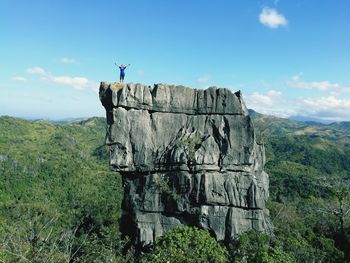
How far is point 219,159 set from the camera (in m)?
26.5

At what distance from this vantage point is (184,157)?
26016 mm

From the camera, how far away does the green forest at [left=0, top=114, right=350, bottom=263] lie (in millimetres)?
19516

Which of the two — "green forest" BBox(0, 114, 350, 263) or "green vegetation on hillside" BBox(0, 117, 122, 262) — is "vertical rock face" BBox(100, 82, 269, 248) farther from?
"green vegetation on hillside" BBox(0, 117, 122, 262)

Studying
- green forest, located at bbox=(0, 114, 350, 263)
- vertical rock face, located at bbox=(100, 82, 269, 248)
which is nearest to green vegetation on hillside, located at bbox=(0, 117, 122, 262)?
green forest, located at bbox=(0, 114, 350, 263)

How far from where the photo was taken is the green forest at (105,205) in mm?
19516

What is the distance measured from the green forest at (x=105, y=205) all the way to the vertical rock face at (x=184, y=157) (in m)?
2.29

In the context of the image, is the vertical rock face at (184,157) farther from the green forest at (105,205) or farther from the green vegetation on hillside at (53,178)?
the green vegetation on hillside at (53,178)

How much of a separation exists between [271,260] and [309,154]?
395 ft

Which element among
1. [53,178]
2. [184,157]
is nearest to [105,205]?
[184,157]

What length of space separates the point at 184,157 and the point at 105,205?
28.2 meters

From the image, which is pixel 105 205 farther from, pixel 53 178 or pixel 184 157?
pixel 53 178

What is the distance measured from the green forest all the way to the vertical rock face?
7.51 feet

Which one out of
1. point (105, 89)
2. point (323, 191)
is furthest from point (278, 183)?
point (105, 89)

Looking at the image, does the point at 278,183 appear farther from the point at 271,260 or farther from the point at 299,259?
the point at 271,260
